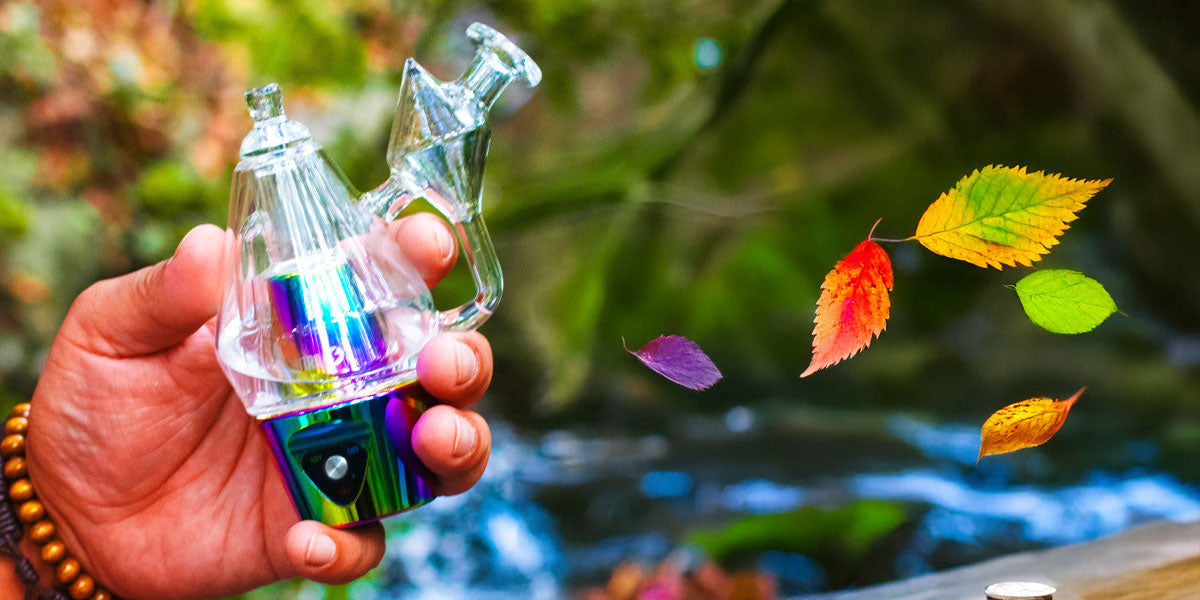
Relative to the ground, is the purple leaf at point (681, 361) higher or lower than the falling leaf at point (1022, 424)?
higher

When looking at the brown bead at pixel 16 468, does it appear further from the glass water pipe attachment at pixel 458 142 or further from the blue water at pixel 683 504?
the blue water at pixel 683 504

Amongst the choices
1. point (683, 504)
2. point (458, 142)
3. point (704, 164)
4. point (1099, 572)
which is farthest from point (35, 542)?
point (704, 164)

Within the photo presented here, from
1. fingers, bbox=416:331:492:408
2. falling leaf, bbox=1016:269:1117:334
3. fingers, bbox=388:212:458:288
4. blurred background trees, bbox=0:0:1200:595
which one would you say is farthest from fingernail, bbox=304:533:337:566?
blurred background trees, bbox=0:0:1200:595

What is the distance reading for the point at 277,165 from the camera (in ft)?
1.84

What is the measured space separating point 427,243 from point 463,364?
0.59 ft

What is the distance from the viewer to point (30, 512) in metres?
0.72

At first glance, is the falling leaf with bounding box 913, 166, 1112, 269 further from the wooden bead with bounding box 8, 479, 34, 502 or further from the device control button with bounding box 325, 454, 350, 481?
the wooden bead with bounding box 8, 479, 34, 502

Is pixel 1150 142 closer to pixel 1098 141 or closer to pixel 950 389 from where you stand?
pixel 1098 141

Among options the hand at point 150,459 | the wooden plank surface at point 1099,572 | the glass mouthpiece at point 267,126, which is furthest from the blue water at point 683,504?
the glass mouthpiece at point 267,126

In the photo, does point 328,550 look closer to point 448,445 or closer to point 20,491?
point 448,445

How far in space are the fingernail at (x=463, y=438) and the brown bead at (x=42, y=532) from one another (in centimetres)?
38

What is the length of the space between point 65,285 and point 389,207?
4.75 feet

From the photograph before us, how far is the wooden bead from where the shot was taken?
73cm

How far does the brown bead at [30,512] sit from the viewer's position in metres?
0.73
